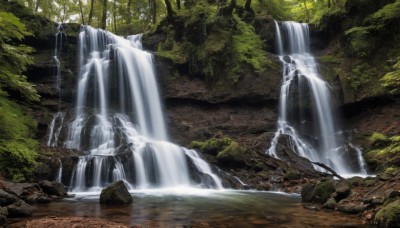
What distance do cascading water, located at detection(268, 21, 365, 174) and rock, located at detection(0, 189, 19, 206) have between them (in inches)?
510

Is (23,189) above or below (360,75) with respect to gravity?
below

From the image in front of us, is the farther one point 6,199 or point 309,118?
point 309,118

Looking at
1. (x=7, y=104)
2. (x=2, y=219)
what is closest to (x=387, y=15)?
(x=7, y=104)

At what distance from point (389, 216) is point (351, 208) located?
1.98 m

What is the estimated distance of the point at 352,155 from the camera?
1967cm

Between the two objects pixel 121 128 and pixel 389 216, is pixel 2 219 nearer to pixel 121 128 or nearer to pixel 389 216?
pixel 389 216

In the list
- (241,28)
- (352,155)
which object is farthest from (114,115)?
(352,155)

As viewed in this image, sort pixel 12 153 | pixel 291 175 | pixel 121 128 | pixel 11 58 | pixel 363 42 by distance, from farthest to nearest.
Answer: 1. pixel 363 42
2. pixel 121 128
3. pixel 291 175
4. pixel 12 153
5. pixel 11 58

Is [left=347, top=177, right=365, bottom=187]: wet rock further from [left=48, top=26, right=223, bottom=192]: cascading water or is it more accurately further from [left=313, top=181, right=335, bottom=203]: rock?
[left=48, top=26, right=223, bottom=192]: cascading water

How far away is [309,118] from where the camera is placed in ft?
72.2

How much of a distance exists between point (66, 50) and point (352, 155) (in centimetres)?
1763

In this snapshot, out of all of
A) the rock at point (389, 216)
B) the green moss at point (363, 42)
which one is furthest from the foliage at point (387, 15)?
the rock at point (389, 216)

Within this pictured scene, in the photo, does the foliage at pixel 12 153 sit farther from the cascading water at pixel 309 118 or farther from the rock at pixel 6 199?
the cascading water at pixel 309 118

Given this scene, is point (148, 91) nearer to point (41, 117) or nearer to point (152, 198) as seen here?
point (41, 117)
